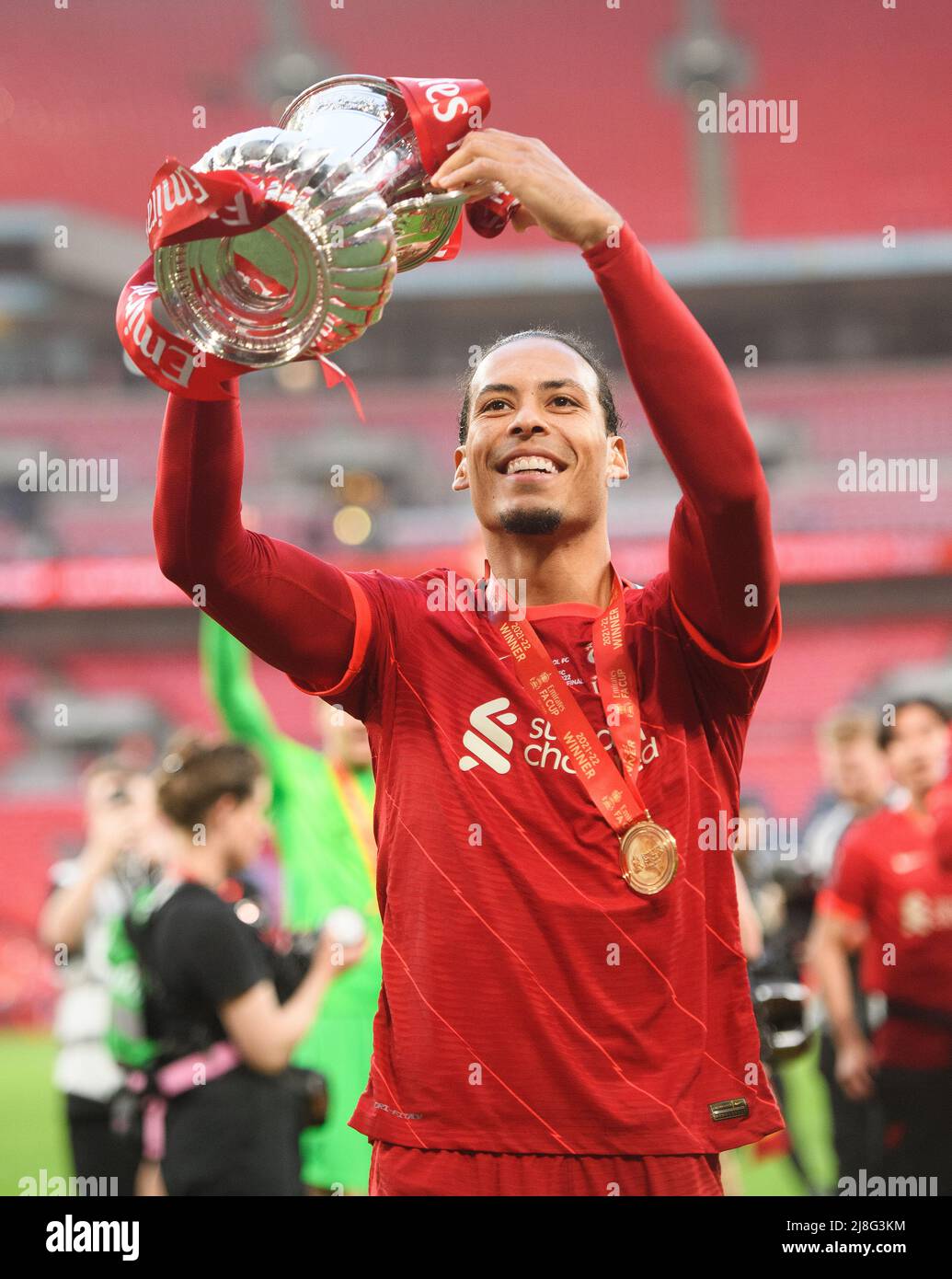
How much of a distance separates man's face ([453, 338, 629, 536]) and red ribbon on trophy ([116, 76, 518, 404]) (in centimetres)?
23

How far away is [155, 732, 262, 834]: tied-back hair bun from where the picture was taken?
3385 mm

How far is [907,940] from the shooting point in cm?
457

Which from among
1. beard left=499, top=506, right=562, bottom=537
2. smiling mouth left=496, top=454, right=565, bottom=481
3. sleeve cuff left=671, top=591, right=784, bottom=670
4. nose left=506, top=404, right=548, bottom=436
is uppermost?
nose left=506, top=404, right=548, bottom=436

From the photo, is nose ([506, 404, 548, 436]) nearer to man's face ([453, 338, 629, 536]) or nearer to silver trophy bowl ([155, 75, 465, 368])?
man's face ([453, 338, 629, 536])

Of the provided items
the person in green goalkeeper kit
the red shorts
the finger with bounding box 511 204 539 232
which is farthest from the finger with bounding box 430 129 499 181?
the person in green goalkeeper kit

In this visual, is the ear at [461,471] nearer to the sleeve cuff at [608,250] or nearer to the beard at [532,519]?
the beard at [532,519]

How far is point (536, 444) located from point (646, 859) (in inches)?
22.0

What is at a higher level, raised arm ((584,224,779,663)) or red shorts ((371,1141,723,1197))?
raised arm ((584,224,779,663))

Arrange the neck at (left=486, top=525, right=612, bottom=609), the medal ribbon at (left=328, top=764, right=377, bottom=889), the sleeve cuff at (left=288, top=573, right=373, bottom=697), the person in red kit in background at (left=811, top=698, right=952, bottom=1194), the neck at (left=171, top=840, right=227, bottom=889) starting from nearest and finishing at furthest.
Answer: the sleeve cuff at (left=288, top=573, right=373, bottom=697) → the neck at (left=486, top=525, right=612, bottom=609) → the neck at (left=171, top=840, right=227, bottom=889) → the medal ribbon at (left=328, top=764, right=377, bottom=889) → the person in red kit in background at (left=811, top=698, right=952, bottom=1194)

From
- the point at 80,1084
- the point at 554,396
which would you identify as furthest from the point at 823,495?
the point at 554,396

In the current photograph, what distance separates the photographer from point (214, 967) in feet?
10.3

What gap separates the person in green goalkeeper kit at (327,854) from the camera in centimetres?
365

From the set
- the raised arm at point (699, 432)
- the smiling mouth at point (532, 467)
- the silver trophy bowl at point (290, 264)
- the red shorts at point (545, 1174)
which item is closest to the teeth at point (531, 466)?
the smiling mouth at point (532, 467)

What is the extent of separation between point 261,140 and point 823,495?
18.0 meters
